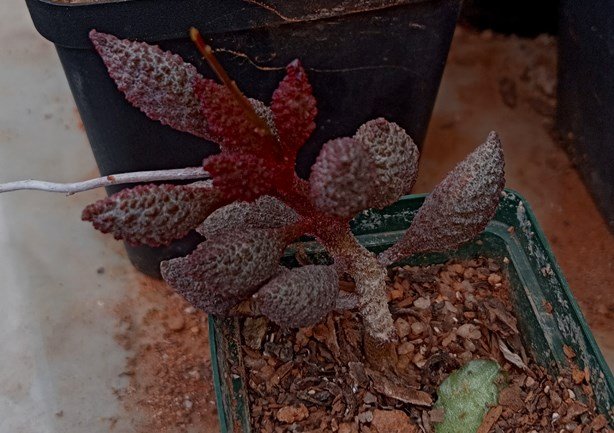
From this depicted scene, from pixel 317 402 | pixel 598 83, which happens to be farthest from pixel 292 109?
pixel 598 83

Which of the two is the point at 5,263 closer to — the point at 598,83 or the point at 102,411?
the point at 102,411

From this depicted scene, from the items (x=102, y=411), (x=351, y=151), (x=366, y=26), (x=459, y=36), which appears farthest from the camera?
(x=459, y=36)

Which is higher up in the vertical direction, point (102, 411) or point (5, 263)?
point (5, 263)

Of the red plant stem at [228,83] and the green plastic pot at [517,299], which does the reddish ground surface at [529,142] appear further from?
the red plant stem at [228,83]

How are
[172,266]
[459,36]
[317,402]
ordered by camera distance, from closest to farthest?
[172,266] → [317,402] → [459,36]

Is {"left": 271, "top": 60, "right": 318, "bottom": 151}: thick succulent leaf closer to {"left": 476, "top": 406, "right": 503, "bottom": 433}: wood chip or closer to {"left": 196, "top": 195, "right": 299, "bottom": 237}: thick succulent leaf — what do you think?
{"left": 196, "top": 195, "right": 299, "bottom": 237}: thick succulent leaf

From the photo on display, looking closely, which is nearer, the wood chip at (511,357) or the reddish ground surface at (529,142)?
the wood chip at (511,357)

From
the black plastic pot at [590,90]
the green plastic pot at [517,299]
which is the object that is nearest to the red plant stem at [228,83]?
the green plastic pot at [517,299]

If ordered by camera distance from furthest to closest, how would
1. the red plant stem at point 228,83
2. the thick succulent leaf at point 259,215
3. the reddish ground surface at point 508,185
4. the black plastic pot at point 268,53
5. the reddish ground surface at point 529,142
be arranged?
the reddish ground surface at point 529,142
the reddish ground surface at point 508,185
the black plastic pot at point 268,53
the thick succulent leaf at point 259,215
the red plant stem at point 228,83
